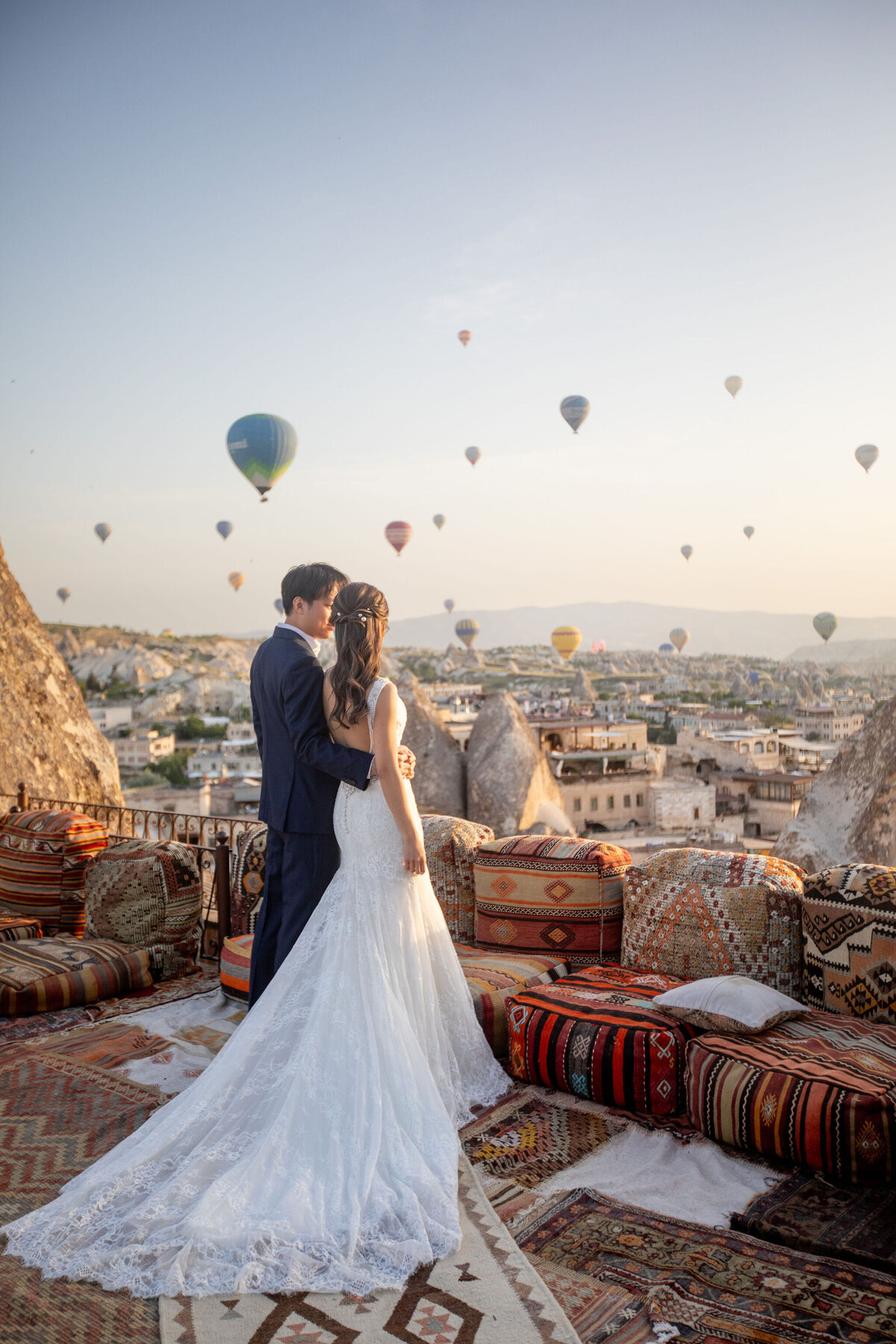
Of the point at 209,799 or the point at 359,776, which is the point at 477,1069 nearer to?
the point at 359,776

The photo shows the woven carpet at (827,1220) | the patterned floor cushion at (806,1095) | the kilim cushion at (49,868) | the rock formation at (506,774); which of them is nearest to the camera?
the woven carpet at (827,1220)

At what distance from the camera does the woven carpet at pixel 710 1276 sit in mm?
2170

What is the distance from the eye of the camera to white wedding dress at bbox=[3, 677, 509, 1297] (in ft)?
7.72

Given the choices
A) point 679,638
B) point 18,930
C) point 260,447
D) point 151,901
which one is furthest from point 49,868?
point 679,638

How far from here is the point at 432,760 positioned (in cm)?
2553

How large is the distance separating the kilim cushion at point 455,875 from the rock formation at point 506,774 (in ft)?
64.1

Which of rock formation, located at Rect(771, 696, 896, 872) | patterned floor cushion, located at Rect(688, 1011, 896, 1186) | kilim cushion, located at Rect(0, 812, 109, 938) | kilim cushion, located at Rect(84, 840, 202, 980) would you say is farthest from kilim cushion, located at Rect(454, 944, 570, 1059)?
rock formation, located at Rect(771, 696, 896, 872)

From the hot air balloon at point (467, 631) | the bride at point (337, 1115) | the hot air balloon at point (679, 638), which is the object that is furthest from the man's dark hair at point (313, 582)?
the hot air balloon at point (679, 638)

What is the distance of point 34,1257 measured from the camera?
2.42m

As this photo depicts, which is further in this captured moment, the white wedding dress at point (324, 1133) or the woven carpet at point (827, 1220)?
the woven carpet at point (827, 1220)

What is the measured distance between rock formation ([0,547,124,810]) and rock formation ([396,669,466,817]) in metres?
14.0

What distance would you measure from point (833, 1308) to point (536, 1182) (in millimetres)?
882

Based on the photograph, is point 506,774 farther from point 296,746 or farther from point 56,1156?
point 56,1156

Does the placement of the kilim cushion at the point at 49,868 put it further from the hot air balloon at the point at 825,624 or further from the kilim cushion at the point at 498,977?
the hot air balloon at the point at 825,624
